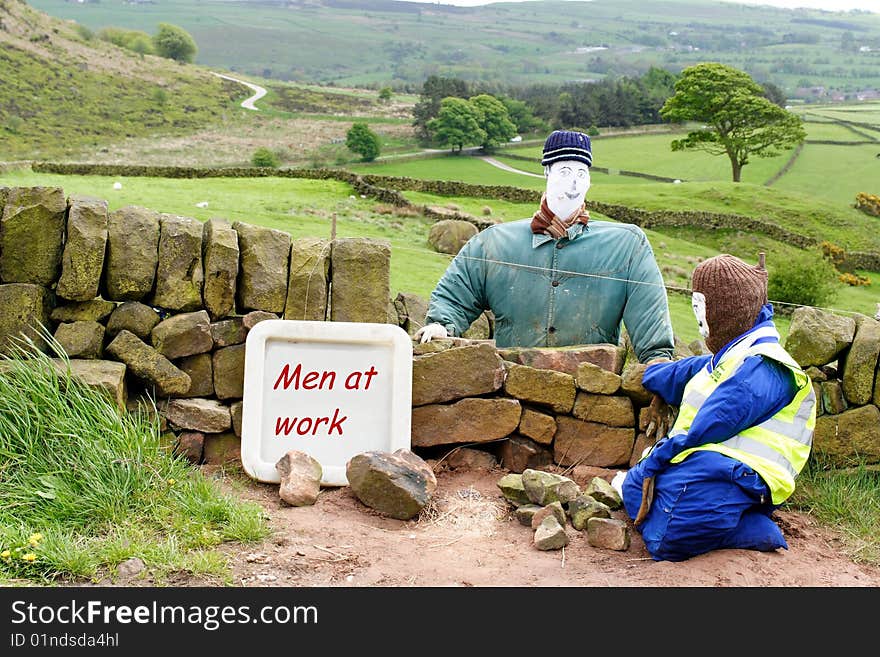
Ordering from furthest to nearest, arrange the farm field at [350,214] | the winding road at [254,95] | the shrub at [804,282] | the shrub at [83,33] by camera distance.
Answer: the shrub at [83,33]
the winding road at [254,95]
the shrub at [804,282]
the farm field at [350,214]

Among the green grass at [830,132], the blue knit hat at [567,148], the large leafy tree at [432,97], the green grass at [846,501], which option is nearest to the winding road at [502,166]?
the large leafy tree at [432,97]

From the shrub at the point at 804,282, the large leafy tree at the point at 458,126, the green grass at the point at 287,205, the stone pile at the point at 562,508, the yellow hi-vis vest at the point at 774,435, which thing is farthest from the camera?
the large leafy tree at the point at 458,126

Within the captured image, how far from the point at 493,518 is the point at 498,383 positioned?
925 millimetres

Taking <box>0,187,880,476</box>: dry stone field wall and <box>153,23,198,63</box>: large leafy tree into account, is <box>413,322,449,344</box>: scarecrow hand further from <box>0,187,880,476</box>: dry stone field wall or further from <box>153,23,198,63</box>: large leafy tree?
<box>153,23,198,63</box>: large leafy tree

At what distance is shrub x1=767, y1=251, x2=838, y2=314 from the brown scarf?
76.7 ft

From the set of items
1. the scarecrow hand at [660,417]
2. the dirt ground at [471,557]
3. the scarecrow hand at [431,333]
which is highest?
the scarecrow hand at [431,333]

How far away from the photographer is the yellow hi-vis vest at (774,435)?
4.85 m

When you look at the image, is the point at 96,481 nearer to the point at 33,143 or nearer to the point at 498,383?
the point at 498,383

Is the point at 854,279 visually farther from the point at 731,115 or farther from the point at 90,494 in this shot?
the point at 90,494

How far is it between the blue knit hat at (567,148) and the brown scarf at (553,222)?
27cm

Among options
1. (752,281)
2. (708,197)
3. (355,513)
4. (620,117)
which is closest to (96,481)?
(355,513)

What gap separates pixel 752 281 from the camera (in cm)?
507

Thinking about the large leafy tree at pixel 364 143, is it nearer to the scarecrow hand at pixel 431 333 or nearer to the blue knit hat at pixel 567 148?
the blue knit hat at pixel 567 148

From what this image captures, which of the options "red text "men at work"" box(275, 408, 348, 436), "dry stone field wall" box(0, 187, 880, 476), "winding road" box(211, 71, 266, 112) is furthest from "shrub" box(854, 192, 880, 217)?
"red text "men at work"" box(275, 408, 348, 436)
